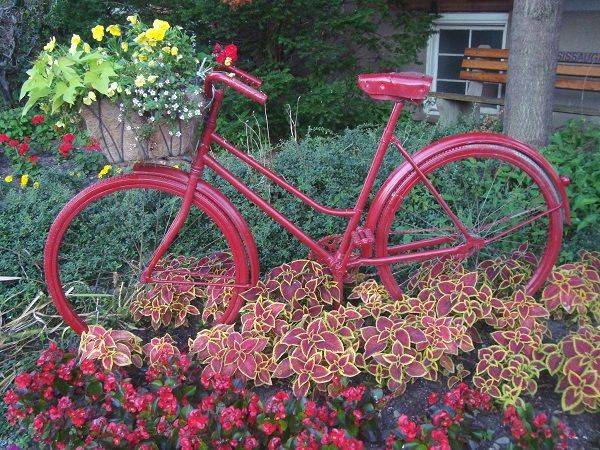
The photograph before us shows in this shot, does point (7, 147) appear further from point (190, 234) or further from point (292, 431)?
point (292, 431)

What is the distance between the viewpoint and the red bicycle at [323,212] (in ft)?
8.70

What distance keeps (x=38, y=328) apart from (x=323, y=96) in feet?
12.5

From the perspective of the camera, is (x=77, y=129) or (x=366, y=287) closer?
(x=77, y=129)

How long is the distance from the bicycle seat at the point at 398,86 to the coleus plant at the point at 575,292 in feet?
3.64

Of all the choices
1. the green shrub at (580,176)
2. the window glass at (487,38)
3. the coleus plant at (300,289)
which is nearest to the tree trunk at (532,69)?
the green shrub at (580,176)

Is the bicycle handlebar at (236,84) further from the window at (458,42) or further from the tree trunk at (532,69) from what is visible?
the window at (458,42)

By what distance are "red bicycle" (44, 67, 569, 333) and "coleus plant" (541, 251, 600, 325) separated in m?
0.10

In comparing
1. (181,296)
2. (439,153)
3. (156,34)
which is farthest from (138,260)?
(439,153)

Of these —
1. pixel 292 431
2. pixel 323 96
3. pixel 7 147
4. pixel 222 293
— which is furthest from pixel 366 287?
pixel 7 147

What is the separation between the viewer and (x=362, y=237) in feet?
9.15

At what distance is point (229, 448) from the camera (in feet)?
7.32

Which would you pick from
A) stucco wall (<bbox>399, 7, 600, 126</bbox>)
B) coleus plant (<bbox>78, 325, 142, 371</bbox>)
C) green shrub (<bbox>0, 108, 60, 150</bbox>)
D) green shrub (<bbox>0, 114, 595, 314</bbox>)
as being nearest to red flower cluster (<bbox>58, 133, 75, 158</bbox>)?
green shrub (<bbox>0, 114, 595, 314</bbox>)

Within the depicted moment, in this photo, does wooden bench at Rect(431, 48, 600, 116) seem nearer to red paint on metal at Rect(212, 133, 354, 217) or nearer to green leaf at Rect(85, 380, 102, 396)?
red paint on metal at Rect(212, 133, 354, 217)

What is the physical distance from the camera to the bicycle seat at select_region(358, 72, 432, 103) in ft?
8.41
